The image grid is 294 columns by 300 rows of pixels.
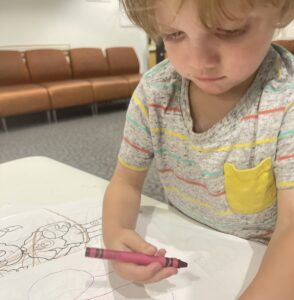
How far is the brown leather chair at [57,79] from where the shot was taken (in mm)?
3367

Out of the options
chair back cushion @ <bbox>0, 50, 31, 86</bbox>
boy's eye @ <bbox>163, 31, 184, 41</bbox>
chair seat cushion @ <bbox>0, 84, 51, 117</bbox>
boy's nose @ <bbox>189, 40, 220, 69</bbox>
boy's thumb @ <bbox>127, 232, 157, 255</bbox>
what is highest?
boy's eye @ <bbox>163, 31, 184, 41</bbox>

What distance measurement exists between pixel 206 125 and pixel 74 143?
2.15 m

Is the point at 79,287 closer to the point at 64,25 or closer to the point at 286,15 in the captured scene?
the point at 286,15

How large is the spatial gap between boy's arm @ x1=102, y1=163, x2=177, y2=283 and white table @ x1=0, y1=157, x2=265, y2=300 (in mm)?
28

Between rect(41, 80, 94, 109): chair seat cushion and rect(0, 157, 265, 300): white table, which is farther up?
rect(0, 157, 265, 300): white table

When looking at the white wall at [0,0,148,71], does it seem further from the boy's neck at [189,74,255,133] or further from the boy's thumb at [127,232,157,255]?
the boy's thumb at [127,232,157,255]

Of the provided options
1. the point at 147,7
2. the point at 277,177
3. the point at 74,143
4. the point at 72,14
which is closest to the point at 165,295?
the point at 277,177

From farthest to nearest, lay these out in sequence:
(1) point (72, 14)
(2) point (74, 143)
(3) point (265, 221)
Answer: (1) point (72, 14), (2) point (74, 143), (3) point (265, 221)

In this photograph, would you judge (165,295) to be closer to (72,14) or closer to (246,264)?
(246,264)

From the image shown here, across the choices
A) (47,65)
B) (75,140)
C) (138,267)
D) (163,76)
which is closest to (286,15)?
(163,76)

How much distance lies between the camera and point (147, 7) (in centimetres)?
40

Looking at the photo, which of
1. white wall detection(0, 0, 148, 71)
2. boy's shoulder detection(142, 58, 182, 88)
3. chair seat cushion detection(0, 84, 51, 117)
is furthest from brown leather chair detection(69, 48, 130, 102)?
boy's shoulder detection(142, 58, 182, 88)

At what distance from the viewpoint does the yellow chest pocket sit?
0.46m

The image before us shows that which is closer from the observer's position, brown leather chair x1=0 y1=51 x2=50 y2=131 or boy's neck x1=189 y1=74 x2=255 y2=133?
boy's neck x1=189 y1=74 x2=255 y2=133
